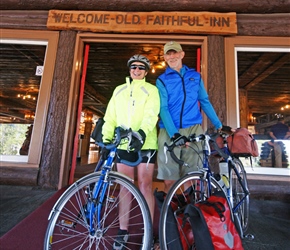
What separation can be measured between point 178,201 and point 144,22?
3.03 metres

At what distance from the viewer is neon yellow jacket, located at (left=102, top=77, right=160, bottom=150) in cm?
162

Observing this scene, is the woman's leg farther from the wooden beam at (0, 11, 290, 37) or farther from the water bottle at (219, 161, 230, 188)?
the wooden beam at (0, 11, 290, 37)

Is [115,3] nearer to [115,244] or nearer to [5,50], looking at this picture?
[5,50]

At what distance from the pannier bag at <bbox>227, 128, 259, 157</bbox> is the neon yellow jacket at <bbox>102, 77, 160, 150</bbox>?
0.86 meters

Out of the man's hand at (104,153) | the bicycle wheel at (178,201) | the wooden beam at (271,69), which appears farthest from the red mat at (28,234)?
the wooden beam at (271,69)

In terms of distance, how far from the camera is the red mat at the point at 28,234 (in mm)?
1644

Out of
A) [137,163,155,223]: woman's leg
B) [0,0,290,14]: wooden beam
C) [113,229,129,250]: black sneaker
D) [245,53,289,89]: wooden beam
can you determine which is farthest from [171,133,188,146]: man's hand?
[245,53,289,89]: wooden beam

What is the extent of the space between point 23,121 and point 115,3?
2865 millimetres

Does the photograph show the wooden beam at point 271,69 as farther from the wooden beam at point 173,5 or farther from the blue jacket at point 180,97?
the blue jacket at point 180,97

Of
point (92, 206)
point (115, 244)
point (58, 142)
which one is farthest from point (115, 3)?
point (115, 244)

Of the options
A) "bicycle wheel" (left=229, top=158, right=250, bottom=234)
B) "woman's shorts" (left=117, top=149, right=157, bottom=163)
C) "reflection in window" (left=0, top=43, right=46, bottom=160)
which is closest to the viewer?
"woman's shorts" (left=117, top=149, right=157, bottom=163)

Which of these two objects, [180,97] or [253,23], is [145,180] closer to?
[180,97]

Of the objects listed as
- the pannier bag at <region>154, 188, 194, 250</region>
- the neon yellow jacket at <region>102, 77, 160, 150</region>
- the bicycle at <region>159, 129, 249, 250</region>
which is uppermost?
the neon yellow jacket at <region>102, 77, 160, 150</region>

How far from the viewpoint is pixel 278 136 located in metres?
3.71
